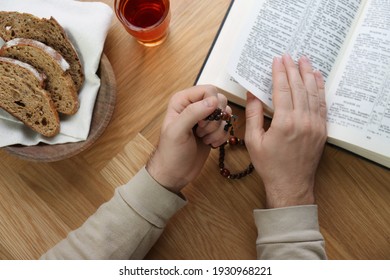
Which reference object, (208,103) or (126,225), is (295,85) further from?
(126,225)

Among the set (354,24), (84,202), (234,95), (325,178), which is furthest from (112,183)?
(354,24)

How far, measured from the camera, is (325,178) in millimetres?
682

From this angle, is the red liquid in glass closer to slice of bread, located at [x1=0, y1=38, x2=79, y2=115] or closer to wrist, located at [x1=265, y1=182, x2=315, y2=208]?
slice of bread, located at [x1=0, y1=38, x2=79, y2=115]

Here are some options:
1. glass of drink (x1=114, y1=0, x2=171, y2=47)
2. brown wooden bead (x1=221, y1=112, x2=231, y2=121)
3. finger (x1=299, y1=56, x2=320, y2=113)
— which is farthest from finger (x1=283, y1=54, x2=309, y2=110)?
glass of drink (x1=114, y1=0, x2=171, y2=47)

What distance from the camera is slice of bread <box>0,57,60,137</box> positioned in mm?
670

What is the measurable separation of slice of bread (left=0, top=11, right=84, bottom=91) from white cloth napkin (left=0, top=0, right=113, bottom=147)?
0.05 ft

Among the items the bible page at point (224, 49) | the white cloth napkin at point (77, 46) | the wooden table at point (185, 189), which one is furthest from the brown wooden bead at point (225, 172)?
the white cloth napkin at point (77, 46)

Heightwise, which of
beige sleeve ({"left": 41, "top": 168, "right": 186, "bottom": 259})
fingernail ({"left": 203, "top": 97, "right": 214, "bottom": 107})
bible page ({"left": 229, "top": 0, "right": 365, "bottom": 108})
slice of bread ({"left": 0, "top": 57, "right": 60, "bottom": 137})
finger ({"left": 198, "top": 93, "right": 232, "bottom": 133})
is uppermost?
bible page ({"left": 229, "top": 0, "right": 365, "bottom": 108})

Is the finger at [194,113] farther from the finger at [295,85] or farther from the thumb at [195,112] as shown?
the finger at [295,85]

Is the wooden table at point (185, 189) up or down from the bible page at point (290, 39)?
down

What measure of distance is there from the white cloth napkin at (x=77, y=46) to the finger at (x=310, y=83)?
337 mm

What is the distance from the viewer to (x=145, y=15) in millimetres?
721

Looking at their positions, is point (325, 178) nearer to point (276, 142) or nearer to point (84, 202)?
point (276, 142)

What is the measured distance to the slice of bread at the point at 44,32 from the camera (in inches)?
26.5
